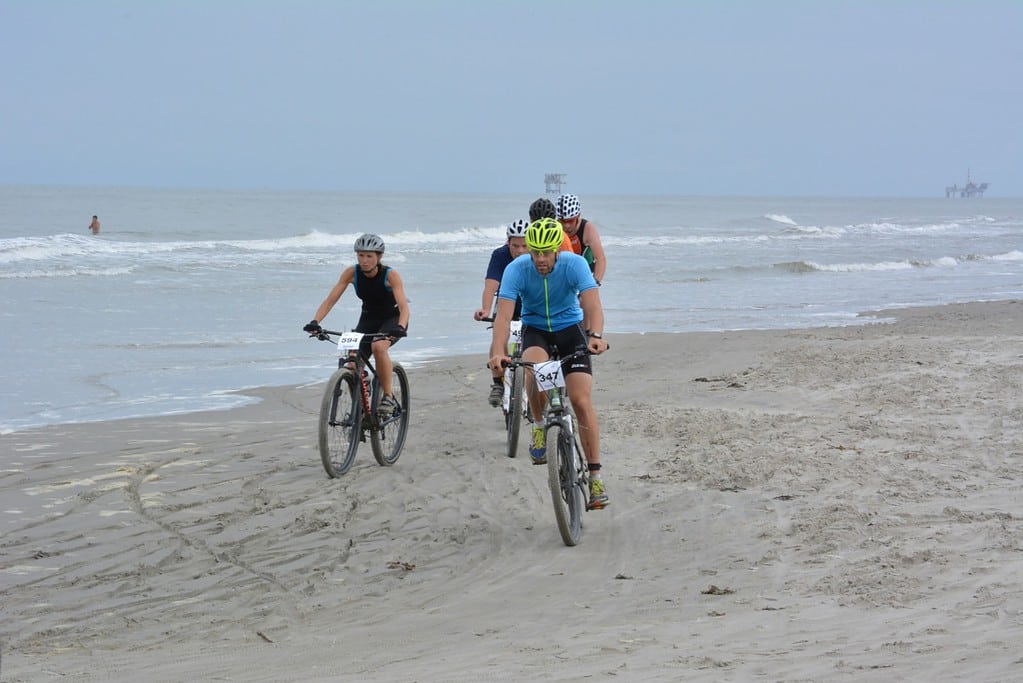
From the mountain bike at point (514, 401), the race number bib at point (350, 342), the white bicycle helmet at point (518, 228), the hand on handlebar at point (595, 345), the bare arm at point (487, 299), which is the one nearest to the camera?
the hand on handlebar at point (595, 345)

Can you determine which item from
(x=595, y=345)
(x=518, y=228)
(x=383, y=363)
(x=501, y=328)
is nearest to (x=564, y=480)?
(x=595, y=345)

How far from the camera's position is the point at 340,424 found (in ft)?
26.9

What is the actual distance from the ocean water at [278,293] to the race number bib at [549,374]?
5.92m

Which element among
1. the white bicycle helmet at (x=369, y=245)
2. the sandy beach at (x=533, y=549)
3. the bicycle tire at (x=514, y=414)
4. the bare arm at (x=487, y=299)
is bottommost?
the sandy beach at (x=533, y=549)

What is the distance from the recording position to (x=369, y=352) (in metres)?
8.45

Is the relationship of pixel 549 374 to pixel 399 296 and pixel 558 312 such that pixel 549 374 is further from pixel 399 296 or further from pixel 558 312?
pixel 399 296

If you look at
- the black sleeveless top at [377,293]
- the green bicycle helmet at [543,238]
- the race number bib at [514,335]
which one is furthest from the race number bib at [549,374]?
the race number bib at [514,335]

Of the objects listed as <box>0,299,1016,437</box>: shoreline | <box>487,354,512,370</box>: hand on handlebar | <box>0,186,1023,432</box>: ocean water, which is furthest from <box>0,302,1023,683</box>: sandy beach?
<box>0,186,1023,432</box>: ocean water

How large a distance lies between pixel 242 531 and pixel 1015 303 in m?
18.5

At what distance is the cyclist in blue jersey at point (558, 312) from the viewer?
254 inches

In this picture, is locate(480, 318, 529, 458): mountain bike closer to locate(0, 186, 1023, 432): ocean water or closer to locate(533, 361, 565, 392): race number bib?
locate(533, 361, 565, 392): race number bib

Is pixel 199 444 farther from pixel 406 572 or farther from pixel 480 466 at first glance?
pixel 406 572

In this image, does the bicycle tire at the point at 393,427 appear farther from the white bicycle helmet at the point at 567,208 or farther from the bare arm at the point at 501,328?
the bare arm at the point at 501,328

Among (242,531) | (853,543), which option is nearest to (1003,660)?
(853,543)
